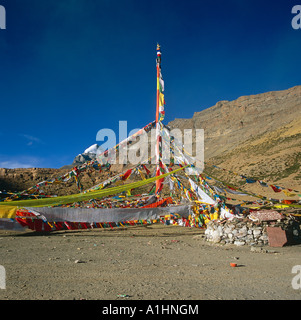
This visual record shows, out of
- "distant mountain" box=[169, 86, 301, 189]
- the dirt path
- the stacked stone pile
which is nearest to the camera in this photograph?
the dirt path

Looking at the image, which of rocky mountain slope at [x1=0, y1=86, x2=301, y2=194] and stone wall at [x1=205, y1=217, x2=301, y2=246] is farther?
rocky mountain slope at [x1=0, y1=86, x2=301, y2=194]

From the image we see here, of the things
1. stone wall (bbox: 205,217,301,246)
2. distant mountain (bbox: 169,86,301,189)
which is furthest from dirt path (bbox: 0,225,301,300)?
distant mountain (bbox: 169,86,301,189)

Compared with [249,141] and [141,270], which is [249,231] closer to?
[141,270]

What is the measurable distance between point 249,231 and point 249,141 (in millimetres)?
72852

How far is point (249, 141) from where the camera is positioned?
7525 centimetres

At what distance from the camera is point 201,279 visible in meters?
4.79

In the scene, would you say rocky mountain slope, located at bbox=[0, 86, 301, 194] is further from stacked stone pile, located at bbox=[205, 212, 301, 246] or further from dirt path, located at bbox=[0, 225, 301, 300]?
dirt path, located at bbox=[0, 225, 301, 300]

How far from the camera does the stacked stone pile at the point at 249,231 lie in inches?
316

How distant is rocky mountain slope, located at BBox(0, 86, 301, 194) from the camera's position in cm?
3584

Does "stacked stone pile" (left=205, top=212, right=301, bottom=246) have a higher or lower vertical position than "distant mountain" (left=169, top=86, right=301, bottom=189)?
lower

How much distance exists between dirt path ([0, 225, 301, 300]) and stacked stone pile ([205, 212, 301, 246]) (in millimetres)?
435
